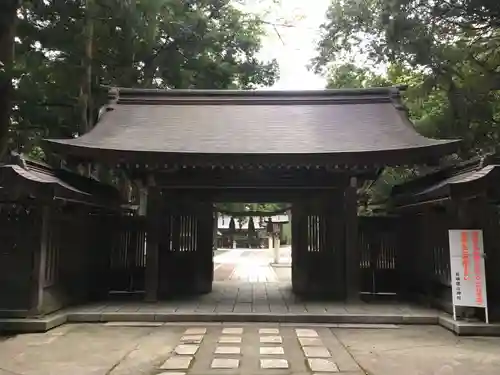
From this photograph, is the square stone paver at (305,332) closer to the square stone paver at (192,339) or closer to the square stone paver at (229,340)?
the square stone paver at (229,340)

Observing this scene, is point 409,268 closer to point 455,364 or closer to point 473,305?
point 473,305

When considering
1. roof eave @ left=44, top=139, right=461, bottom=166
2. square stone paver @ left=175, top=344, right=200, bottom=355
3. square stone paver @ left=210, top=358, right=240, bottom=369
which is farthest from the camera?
roof eave @ left=44, top=139, right=461, bottom=166

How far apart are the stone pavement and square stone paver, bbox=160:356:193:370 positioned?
11mm

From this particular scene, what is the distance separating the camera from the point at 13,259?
7.05 metres

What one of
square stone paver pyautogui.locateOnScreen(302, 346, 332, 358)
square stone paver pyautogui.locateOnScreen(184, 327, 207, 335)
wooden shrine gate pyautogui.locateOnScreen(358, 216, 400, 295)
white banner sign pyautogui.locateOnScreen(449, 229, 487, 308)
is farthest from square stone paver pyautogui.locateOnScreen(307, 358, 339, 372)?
wooden shrine gate pyautogui.locateOnScreen(358, 216, 400, 295)

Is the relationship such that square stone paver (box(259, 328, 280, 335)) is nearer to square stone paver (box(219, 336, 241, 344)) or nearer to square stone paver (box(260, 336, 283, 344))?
square stone paver (box(260, 336, 283, 344))

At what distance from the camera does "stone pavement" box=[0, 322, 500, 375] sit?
4.81 metres

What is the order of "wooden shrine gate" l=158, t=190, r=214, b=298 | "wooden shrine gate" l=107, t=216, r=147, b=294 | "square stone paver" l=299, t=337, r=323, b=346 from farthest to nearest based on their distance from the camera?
"wooden shrine gate" l=107, t=216, r=147, b=294 → "wooden shrine gate" l=158, t=190, r=214, b=298 → "square stone paver" l=299, t=337, r=323, b=346

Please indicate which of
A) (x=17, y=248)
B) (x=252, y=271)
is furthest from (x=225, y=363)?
(x=252, y=271)

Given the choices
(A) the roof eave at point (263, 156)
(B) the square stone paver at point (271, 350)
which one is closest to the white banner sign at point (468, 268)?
(A) the roof eave at point (263, 156)

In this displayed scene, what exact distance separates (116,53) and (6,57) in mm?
5384

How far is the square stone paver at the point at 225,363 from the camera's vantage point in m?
4.88

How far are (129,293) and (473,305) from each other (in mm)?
6613

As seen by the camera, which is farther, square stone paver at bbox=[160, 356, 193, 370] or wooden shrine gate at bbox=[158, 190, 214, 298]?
wooden shrine gate at bbox=[158, 190, 214, 298]
